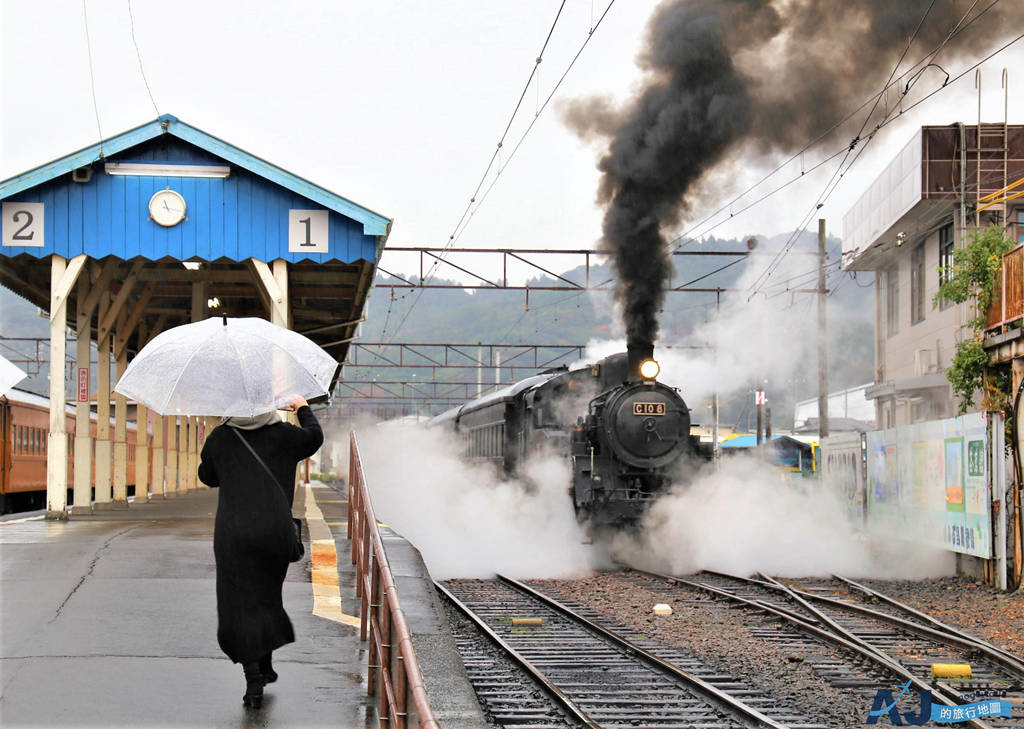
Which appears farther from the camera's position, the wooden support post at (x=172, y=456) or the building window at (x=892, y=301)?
the wooden support post at (x=172, y=456)

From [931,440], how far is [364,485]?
11169 mm

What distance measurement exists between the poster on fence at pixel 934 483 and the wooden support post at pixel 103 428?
43.3 feet

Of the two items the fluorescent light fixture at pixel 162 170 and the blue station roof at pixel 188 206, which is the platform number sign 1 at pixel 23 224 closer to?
the blue station roof at pixel 188 206

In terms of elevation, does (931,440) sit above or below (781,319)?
below

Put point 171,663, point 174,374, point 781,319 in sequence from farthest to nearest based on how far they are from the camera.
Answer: point 781,319 → point 171,663 → point 174,374

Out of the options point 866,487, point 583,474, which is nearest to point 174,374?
point 583,474

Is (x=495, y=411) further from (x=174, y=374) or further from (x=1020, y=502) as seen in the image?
(x=174, y=374)

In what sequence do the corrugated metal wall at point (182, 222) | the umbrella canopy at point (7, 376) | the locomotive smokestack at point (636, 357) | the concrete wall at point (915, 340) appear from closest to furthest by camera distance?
the umbrella canopy at point (7, 376)
the corrugated metal wall at point (182, 222)
the locomotive smokestack at point (636, 357)
the concrete wall at point (915, 340)

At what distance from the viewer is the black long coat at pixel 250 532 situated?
529 centimetres

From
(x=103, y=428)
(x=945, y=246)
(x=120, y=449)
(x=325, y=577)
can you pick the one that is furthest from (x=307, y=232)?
(x=945, y=246)

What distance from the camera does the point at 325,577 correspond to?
9.34m

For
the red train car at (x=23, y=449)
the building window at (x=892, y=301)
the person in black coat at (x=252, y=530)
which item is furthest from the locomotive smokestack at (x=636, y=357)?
the building window at (x=892, y=301)

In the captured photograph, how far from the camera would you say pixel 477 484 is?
768 inches

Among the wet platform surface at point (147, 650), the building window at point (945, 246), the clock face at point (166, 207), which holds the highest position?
the building window at point (945, 246)
